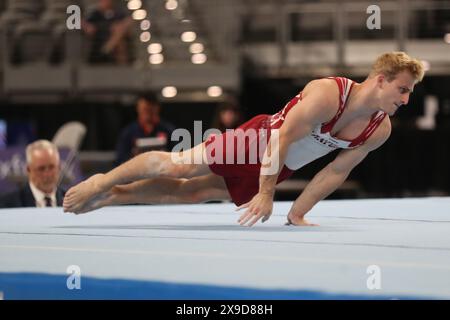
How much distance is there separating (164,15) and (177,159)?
193 inches

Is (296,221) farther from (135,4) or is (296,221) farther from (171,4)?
(171,4)

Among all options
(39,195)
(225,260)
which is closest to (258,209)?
(225,260)

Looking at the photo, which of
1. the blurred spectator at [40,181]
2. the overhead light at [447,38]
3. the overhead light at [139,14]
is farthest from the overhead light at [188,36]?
the blurred spectator at [40,181]

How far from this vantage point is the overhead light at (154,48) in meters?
7.67

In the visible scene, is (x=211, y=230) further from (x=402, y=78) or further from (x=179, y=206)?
(x=179, y=206)

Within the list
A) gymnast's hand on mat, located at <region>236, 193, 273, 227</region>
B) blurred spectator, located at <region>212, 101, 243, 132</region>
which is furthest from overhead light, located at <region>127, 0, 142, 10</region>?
gymnast's hand on mat, located at <region>236, 193, 273, 227</region>

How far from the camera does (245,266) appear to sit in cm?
218

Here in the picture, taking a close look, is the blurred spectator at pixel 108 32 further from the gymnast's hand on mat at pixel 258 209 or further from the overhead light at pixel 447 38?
the gymnast's hand on mat at pixel 258 209

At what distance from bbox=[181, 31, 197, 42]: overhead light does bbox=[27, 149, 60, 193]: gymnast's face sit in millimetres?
4017

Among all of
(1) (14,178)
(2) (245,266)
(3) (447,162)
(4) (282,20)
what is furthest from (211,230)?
(4) (282,20)

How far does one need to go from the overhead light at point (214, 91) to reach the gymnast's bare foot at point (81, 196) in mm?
4326

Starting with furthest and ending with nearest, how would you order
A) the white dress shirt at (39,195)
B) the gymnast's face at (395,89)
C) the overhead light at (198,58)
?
the overhead light at (198,58) < the white dress shirt at (39,195) < the gymnast's face at (395,89)

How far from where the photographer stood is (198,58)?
779cm

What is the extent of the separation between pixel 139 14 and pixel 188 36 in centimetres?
55
